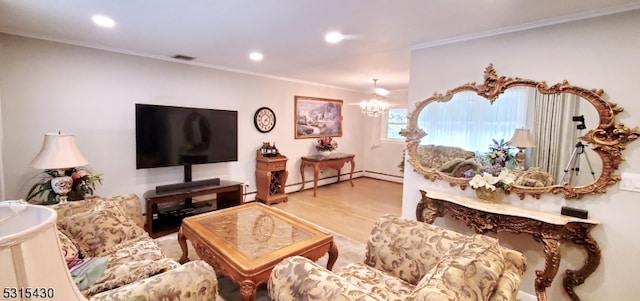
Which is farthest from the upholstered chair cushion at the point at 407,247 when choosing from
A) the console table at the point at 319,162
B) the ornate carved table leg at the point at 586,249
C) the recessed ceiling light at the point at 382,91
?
the recessed ceiling light at the point at 382,91

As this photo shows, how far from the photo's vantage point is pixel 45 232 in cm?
55

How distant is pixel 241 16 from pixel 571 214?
2956 mm

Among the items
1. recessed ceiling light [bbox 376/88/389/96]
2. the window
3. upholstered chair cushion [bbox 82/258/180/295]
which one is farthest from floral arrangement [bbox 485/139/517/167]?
the window

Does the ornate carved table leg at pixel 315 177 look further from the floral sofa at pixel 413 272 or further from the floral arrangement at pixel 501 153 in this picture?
the floral sofa at pixel 413 272

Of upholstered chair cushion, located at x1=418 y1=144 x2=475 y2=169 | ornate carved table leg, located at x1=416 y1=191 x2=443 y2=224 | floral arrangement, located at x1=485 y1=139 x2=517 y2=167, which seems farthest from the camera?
upholstered chair cushion, located at x1=418 y1=144 x2=475 y2=169

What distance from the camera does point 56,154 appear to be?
261 cm

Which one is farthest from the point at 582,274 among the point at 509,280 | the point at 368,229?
the point at 368,229

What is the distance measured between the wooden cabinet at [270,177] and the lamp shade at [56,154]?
259cm

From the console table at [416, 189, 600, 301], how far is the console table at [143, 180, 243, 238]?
300 centimetres

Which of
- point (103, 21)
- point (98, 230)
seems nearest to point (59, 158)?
point (98, 230)

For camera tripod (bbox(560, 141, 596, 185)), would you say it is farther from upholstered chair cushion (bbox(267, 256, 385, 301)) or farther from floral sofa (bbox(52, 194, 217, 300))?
floral sofa (bbox(52, 194, 217, 300))

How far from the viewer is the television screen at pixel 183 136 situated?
3.62 meters

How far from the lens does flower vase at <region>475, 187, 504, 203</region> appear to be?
2.47 meters

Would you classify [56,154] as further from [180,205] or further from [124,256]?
[180,205]
